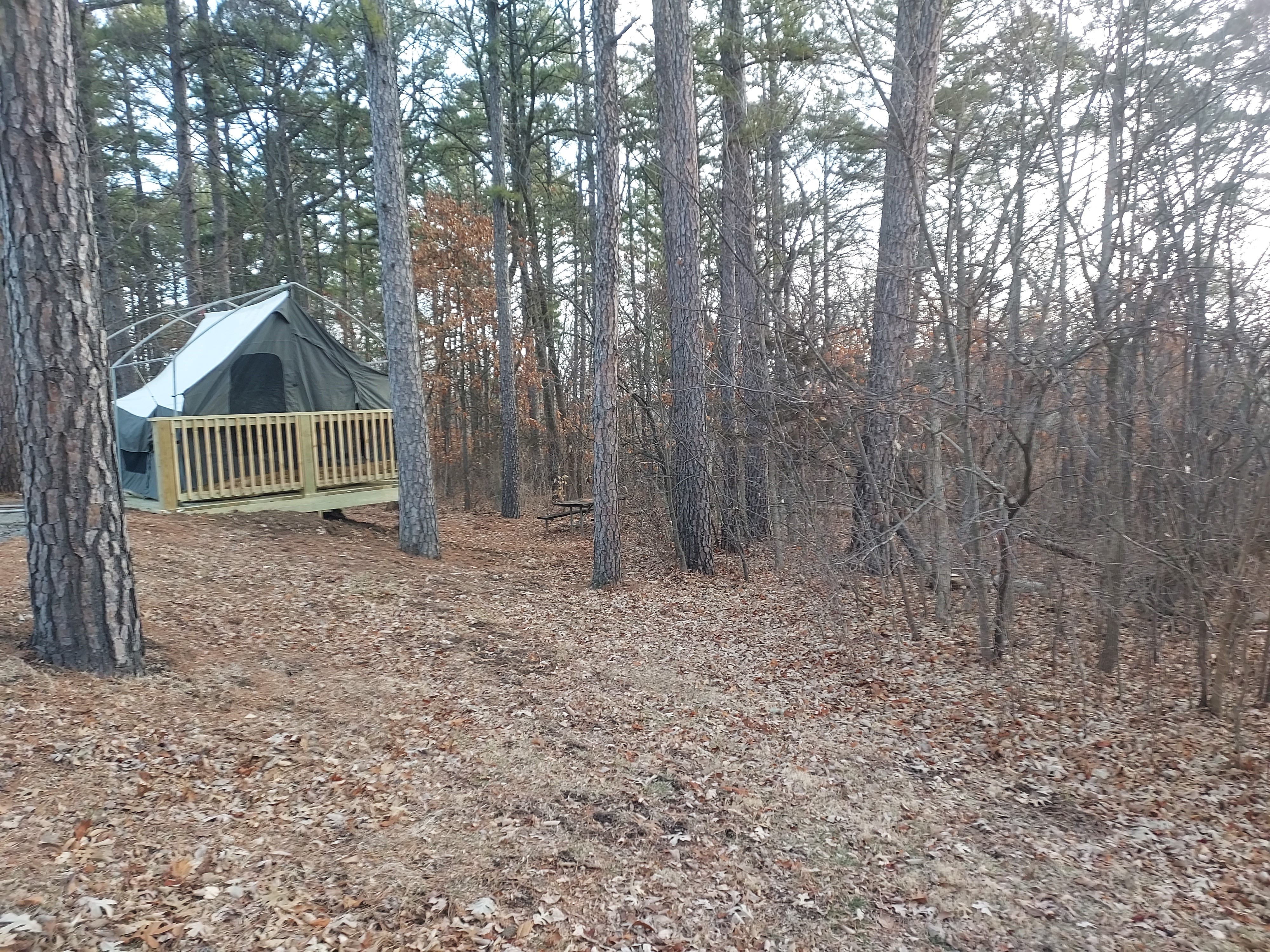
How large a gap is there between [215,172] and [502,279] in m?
7.02

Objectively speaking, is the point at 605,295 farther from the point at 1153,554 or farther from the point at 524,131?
the point at 524,131

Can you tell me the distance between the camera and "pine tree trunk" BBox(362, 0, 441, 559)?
888cm

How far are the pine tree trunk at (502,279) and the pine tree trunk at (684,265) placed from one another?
6.63 meters

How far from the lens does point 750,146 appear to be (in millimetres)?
11141

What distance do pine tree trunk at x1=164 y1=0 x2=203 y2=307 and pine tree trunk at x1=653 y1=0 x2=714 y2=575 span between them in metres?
10.1

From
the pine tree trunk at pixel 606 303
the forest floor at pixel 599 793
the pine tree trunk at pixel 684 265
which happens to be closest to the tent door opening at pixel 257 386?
the forest floor at pixel 599 793

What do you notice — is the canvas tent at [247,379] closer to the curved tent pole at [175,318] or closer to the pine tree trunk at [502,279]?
the curved tent pole at [175,318]

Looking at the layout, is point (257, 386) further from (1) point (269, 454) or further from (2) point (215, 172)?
(2) point (215, 172)

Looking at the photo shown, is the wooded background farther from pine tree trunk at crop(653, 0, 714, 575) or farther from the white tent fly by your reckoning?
the white tent fly

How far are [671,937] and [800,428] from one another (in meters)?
5.26

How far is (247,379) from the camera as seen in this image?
10.4 meters

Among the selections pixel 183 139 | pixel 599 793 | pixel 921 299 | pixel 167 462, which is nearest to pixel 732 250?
pixel 921 299

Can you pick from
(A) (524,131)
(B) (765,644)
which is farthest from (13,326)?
(A) (524,131)

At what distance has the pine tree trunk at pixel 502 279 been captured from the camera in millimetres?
15164
